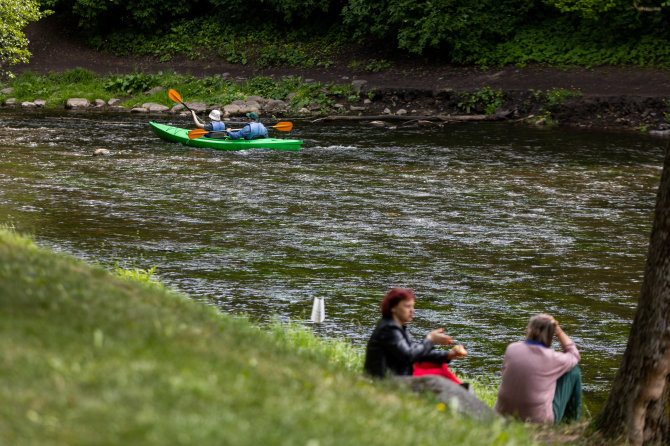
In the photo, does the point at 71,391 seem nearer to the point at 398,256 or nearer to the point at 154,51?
the point at 398,256

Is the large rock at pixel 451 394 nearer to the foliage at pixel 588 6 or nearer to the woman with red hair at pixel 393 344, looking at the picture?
the woman with red hair at pixel 393 344

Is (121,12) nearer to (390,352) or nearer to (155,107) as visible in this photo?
(155,107)

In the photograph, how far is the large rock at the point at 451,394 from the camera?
4.61 m

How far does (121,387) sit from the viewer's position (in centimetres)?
307

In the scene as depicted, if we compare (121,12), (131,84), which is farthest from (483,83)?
(121,12)

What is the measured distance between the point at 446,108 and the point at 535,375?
21.6 metres

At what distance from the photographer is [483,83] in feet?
90.4

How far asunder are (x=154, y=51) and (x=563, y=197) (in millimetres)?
25583

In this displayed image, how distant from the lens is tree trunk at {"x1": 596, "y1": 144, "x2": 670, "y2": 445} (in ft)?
16.6

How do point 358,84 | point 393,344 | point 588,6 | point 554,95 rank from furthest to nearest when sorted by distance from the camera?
point 358,84 → point 588,6 → point 554,95 → point 393,344

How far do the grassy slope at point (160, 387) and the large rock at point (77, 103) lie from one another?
24.5 metres

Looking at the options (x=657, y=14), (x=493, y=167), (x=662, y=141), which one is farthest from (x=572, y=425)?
(x=657, y=14)

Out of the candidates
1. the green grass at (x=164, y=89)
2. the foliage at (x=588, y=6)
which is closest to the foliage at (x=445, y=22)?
the foliage at (x=588, y=6)

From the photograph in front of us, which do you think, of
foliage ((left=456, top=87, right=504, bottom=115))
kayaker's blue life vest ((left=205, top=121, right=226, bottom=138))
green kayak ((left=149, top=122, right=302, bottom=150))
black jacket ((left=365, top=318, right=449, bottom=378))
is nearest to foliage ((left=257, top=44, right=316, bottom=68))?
foliage ((left=456, top=87, right=504, bottom=115))
